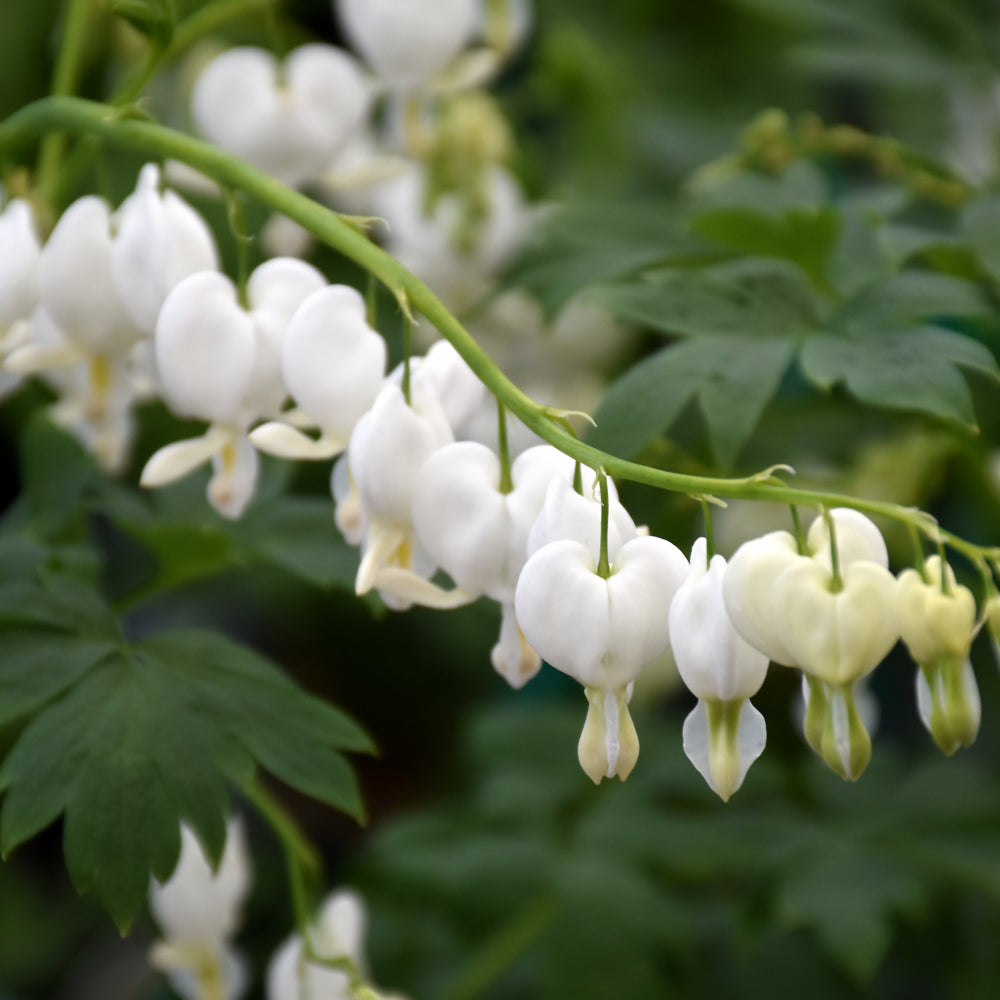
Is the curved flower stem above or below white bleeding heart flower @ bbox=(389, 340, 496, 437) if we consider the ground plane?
above

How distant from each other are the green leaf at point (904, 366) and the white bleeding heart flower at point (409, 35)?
18.1 inches

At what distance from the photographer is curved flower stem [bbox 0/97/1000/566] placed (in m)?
0.46

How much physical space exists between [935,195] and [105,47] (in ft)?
3.11

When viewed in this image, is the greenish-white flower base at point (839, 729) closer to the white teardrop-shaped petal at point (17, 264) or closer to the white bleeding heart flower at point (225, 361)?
the white bleeding heart flower at point (225, 361)

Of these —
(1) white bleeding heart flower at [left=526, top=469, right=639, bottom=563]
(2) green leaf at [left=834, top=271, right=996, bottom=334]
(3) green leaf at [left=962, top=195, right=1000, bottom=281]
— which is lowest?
(3) green leaf at [left=962, top=195, right=1000, bottom=281]

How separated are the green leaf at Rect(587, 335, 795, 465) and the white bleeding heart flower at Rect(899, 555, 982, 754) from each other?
0.21 metres

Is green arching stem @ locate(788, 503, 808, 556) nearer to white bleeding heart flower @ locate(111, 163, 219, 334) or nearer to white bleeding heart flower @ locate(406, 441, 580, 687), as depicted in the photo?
white bleeding heart flower @ locate(406, 441, 580, 687)

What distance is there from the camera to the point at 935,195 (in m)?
1.09

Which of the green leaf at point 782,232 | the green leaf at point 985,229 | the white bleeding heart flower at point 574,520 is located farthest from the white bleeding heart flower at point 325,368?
the green leaf at point 985,229

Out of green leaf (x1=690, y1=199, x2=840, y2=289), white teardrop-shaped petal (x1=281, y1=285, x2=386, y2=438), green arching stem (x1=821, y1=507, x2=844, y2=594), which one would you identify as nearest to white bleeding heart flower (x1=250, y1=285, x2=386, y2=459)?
white teardrop-shaped petal (x1=281, y1=285, x2=386, y2=438)

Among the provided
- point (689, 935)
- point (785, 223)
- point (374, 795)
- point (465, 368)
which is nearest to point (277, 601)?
point (374, 795)

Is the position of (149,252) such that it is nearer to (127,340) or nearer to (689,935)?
(127,340)

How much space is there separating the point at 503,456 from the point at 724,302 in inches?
11.4

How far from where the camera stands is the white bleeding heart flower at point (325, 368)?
1.97 ft
